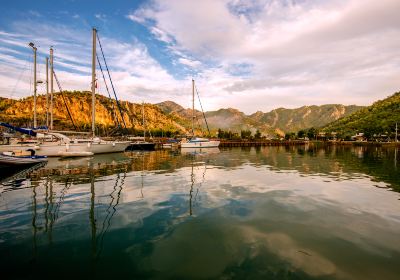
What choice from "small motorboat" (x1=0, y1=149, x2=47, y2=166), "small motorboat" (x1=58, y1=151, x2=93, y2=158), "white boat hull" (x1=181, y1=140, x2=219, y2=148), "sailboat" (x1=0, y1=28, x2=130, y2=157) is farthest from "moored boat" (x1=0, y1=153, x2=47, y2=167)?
"white boat hull" (x1=181, y1=140, x2=219, y2=148)

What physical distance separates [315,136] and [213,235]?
203729mm

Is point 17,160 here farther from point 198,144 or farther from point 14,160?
point 198,144

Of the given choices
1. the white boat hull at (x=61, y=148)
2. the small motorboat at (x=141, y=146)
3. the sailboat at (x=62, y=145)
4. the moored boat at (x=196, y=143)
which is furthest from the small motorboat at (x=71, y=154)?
the moored boat at (x=196, y=143)

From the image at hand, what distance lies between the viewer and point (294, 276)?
5836mm

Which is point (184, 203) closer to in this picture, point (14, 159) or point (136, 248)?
point (136, 248)

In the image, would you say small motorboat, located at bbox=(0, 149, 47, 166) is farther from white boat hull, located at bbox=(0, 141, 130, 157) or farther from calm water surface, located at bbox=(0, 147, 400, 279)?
calm water surface, located at bbox=(0, 147, 400, 279)

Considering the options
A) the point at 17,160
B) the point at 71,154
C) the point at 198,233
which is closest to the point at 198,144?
the point at 71,154

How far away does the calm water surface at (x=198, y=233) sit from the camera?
6168 millimetres

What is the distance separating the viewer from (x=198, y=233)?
338 inches

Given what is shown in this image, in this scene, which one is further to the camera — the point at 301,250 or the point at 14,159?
the point at 14,159

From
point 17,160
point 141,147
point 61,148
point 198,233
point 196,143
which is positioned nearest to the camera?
point 198,233

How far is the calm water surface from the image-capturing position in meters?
6.17

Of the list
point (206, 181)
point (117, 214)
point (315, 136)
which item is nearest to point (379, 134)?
point (315, 136)

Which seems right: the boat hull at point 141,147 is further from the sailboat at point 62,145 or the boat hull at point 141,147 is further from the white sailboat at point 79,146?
the sailboat at point 62,145
